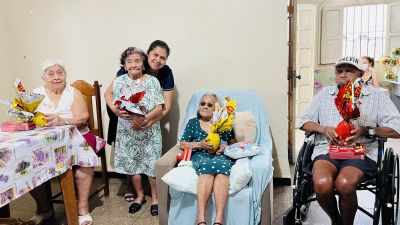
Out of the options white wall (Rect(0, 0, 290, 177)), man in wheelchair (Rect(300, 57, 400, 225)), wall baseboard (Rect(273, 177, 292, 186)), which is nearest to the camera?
man in wheelchair (Rect(300, 57, 400, 225))

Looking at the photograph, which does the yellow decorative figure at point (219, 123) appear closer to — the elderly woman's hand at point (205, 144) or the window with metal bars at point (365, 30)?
the elderly woman's hand at point (205, 144)

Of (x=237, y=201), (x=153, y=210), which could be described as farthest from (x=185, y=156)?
(x=153, y=210)

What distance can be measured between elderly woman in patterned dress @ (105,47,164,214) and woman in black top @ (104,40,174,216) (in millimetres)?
16

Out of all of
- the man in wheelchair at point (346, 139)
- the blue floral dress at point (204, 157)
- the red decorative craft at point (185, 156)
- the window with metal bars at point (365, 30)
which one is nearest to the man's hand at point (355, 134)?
the man in wheelchair at point (346, 139)

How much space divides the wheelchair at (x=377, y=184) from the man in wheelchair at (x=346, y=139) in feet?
0.17

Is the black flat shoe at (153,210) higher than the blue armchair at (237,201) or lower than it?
lower

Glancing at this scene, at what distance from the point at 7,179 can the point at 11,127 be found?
0.48 m

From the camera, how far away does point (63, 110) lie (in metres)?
2.50

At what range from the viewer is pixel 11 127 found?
2.08m

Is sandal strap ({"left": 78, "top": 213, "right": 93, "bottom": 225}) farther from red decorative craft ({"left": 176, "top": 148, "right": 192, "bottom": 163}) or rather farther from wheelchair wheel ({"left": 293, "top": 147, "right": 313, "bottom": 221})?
wheelchair wheel ({"left": 293, "top": 147, "right": 313, "bottom": 221})

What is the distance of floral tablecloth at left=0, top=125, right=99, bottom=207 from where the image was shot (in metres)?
1.71

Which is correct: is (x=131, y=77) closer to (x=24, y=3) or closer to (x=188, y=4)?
(x=188, y=4)

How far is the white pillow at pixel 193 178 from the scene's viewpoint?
77.7 inches

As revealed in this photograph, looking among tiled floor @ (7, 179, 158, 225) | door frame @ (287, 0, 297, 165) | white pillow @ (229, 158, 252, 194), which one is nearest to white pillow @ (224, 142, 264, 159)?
white pillow @ (229, 158, 252, 194)
